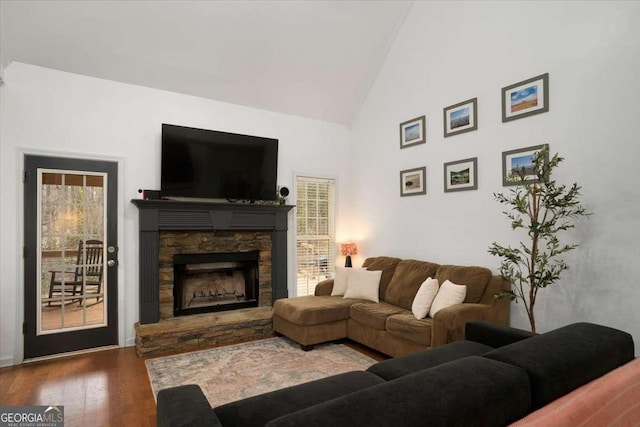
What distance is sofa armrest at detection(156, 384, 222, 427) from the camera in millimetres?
1179

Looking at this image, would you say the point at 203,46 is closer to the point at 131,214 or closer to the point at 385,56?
the point at 131,214

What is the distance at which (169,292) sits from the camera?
4273mm

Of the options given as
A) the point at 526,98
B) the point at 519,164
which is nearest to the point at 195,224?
the point at 519,164

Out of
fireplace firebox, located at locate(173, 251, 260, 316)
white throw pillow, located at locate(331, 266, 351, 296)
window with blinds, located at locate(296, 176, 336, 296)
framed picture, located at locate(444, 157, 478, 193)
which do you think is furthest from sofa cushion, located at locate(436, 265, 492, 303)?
fireplace firebox, located at locate(173, 251, 260, 316)

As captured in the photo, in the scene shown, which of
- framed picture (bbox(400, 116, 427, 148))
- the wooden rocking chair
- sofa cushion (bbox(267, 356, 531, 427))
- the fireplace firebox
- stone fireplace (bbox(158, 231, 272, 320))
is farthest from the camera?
framed picture (bbox(400, 116, 427, 148))

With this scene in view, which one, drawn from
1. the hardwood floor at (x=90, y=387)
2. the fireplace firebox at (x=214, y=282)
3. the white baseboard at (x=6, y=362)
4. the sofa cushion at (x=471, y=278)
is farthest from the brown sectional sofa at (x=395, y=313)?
the white baseboard at (x=6, y=362)

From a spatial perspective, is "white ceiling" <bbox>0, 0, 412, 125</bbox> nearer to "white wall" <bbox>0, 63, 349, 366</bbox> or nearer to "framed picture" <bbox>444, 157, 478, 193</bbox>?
"white wall" <bbox>0, 63, 349, 366</bbox>

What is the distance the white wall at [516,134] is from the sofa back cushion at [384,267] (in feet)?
0.90

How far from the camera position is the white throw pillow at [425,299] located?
3.46m

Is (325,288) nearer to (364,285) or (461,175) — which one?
(364,285)

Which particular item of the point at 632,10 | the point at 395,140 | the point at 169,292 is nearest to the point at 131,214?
the point at 169,292

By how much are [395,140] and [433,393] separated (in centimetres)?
426

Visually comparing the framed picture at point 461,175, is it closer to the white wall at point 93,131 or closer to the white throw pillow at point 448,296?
the white throw pillow at point 448,296

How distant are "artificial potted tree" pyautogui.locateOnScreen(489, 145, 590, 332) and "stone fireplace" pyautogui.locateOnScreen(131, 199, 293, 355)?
2699 mm
